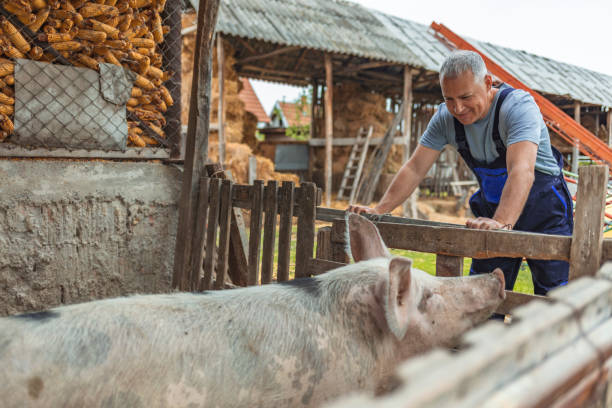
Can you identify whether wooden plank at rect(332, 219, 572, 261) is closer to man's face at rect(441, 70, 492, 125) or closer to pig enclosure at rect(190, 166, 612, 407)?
pig enclosure at rect(190, 166, 612, 407)

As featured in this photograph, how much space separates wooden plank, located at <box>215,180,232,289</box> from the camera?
4.00m

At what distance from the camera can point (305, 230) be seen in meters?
3.34

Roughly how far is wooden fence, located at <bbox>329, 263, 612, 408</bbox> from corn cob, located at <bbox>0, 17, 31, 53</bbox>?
3925 millimetres

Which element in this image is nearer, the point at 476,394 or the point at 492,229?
the point at 476,394

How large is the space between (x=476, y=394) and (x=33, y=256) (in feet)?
12.6

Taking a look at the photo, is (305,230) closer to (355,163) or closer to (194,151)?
(194,151)

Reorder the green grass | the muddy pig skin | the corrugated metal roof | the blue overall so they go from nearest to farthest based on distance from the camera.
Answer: the muddy pig skin, the blue overall, the green grass, the corrugated metal roof

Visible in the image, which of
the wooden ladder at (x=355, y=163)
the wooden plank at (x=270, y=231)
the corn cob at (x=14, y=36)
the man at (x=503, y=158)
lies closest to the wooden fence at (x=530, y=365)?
the man at (x=503, y=158)

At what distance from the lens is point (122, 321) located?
1647mm

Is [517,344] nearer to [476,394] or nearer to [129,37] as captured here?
[476,394]

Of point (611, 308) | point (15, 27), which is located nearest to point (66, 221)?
point (15, 27)

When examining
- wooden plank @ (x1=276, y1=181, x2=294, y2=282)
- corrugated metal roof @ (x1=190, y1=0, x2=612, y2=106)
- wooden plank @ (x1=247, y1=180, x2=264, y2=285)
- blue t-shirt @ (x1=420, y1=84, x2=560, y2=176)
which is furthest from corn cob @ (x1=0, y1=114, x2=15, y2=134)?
corrugated metal roof @ (x1=190, y1=0, x2=612, y2=106)

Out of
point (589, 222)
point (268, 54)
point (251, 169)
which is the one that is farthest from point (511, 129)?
point (268, 54)

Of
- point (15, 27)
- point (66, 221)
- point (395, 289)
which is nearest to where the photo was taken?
point (395, 289)
